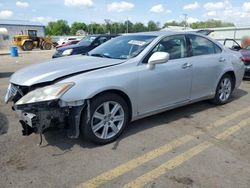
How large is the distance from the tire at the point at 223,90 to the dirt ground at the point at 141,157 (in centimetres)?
88

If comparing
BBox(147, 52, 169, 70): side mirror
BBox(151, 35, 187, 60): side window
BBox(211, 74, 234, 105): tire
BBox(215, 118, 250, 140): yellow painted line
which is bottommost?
BBox(215, 118, 250, 140): yellow painted line

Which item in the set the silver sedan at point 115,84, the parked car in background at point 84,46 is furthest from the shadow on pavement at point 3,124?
the parked car in background at point 84,46

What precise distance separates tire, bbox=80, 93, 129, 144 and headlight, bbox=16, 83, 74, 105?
1.30ft

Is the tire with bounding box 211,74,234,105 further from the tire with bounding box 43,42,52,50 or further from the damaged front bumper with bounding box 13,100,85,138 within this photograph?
the tire with bounding box 43,42,52,50

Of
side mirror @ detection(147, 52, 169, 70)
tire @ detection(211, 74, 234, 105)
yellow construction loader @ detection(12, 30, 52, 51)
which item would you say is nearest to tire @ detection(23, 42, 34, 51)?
yellow construction loader @ detection(12, 30, 52, 51)

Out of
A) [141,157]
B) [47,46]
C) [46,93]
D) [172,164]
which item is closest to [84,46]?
[46,93]

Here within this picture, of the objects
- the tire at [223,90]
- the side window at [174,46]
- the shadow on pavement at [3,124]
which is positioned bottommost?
the shadow on pavement at [3,124]

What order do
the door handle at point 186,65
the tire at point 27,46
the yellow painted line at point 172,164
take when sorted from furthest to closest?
1. the tire at point 27,46
2. the door handle at point 186,65
3. the yellow painted line at point 172,164

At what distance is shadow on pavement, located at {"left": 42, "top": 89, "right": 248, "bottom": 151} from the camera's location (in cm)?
373

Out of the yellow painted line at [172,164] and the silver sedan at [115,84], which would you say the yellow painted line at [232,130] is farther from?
the silver sedan at [115,84]

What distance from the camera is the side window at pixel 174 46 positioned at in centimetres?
435

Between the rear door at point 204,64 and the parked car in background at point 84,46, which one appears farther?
the parked car in background at point 84,46

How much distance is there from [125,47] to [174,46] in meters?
0.85

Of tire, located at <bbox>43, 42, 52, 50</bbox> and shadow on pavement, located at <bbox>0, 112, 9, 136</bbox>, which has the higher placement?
shadow on pavement, located at <bbox>0, 112, 9, 136</bbox>
